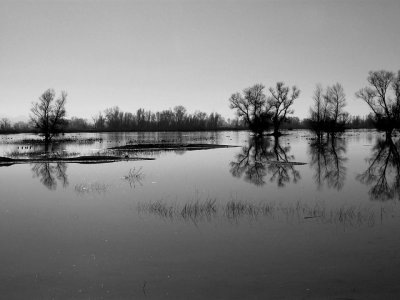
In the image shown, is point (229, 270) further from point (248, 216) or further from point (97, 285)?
point (248, 216)

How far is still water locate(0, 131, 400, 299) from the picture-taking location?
7867 millimetres

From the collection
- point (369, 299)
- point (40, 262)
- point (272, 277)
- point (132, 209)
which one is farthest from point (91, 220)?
point (369, 299)

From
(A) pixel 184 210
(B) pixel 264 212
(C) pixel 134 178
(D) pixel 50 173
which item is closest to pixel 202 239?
(A) pixel 184 210

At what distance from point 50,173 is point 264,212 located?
18.7 meters

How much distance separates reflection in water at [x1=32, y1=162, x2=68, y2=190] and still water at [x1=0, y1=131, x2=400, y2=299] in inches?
28.4

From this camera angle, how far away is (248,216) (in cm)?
1354

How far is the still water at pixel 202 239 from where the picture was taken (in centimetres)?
787

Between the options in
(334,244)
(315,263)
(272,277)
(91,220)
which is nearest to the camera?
(272,277)

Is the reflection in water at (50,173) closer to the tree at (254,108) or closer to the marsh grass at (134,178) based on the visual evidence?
the marsh grass at (134,178)

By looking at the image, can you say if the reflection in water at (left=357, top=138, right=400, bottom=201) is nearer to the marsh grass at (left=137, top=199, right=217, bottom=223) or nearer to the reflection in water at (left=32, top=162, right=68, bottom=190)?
the marsh grass at (left=137, top=199, right=217, bottom=223)

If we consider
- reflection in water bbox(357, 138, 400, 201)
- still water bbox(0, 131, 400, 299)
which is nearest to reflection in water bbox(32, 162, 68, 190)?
still water bbox(0, 131, 400, 299)

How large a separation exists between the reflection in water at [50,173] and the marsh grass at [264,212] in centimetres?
912

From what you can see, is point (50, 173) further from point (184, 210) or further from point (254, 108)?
point (254, 108)

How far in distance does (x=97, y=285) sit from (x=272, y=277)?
3.92m
